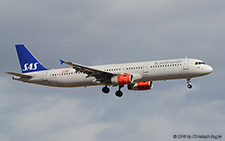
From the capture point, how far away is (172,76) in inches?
2459

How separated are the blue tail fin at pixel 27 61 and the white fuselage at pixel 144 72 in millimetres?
3595

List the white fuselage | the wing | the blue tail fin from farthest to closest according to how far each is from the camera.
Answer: the blue tail fin, the wing, the white fuselage

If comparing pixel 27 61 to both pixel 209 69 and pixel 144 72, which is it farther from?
pixel 209 69

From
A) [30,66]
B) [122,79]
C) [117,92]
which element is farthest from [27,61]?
[122,79]

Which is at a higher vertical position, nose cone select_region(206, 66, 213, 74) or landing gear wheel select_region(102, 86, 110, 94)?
nose cone select_region(206, 66, 213, 74)

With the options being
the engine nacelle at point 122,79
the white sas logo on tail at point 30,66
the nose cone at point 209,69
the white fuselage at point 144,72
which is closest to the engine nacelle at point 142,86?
the white fuselage at point 144,72

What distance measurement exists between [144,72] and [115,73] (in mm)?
4591

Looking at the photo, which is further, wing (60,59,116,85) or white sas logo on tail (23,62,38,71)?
white sas logo on tail (23,62,38,71)

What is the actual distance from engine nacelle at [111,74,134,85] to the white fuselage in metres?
0.97

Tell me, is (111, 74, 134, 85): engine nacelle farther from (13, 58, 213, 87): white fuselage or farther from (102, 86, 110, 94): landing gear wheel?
(102, 86, 110, 94): landing gear wheel

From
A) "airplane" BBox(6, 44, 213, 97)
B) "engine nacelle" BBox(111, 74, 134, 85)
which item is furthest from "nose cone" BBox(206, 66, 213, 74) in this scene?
"engine nacelle" BBox(111, 74, 134, 85)

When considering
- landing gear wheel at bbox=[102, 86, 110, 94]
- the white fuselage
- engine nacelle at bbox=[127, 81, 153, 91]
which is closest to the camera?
the white fuselage

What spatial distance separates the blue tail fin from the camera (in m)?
71.9

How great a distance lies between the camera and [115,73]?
6544 cm
